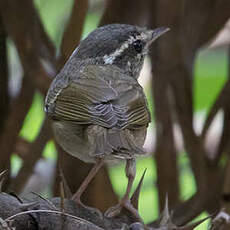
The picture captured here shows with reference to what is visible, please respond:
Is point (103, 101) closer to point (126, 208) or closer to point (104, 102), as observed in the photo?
point (104, 102)

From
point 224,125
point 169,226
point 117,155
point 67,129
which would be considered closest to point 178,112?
point 224,125

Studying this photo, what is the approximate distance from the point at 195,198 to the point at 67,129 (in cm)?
107

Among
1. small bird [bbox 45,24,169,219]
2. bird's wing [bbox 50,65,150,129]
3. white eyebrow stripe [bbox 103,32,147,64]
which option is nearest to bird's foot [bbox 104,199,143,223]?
small bird [bbox 45,24,169,219]

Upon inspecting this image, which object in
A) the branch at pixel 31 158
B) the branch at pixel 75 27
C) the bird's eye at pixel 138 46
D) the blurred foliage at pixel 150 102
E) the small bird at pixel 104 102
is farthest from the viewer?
the blurred foliage at pixel 150 102

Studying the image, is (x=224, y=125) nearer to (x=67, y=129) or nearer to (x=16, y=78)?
(x=67, y=129)

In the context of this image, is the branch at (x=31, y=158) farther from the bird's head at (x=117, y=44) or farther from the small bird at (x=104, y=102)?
the bird's head at (x=117, y=44)

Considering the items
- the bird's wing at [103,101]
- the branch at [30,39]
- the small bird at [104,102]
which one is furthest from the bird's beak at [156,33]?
the branch at [30,39]

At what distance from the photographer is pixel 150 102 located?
6.25 metres

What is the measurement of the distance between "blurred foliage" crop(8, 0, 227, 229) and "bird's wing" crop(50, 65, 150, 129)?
1.81m

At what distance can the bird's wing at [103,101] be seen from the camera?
3418 millimetres

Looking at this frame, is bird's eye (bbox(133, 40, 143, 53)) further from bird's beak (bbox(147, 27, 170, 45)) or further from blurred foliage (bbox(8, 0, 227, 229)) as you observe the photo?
blurred foliage (bbox(8, 0, 227, 229))

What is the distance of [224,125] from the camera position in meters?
4.61

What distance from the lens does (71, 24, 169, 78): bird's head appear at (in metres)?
4.31

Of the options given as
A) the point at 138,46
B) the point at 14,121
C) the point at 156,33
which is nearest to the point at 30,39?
the point at 14,121
